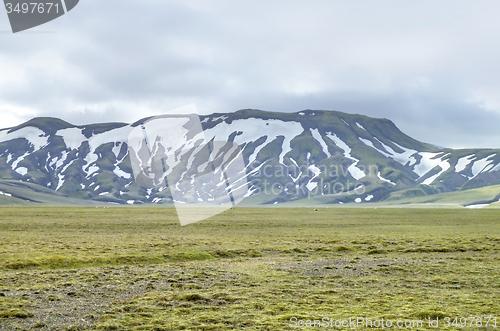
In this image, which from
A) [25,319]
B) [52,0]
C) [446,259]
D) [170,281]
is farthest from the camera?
[52,0]

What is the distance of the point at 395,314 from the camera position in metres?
14.6

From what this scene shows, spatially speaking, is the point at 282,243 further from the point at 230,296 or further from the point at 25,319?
the point at 25,319

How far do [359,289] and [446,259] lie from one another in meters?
13.0

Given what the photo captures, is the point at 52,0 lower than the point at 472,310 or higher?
higher

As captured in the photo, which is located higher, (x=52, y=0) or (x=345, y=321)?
(x=52, y=0)

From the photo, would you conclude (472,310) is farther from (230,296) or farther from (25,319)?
(25,319)

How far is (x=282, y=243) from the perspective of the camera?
39219 millimetres

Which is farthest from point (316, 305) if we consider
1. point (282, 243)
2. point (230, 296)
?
point (282, 243)

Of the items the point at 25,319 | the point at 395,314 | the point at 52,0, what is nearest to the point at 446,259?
the point at 395,314

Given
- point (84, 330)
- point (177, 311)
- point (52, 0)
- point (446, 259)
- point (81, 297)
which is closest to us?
point (84, 330)

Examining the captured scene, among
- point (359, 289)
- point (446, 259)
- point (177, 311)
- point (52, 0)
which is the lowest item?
point (446, 259)

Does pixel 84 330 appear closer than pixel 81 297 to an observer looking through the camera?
Yes

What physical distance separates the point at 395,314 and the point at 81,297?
1248 centimetres

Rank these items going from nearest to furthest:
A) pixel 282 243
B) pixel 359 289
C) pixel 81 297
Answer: pixel 81 297, pixel 359 289, pixel 282 243
